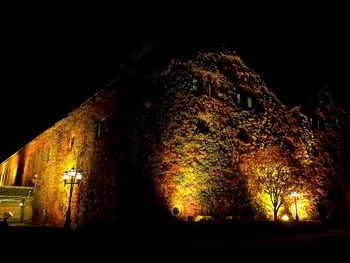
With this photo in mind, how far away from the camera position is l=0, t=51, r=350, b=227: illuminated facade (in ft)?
53.8

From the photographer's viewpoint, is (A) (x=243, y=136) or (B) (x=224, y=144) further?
(A) (x=243, y=136)

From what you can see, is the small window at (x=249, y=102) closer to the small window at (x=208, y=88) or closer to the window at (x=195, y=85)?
the small window at (x=208, y=88)

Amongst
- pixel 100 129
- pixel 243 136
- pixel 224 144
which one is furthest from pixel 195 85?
pixel 100 129

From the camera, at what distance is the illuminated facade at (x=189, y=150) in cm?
1639

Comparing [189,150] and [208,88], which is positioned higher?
[208,88]

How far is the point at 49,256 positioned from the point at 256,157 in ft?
54.8

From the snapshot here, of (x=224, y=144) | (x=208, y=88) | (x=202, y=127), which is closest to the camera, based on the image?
(x=202, y=127)

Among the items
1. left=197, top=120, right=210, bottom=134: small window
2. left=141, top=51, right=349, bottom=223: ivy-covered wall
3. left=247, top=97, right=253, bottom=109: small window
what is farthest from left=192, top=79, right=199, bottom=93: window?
left=247, top=97, right=253, bottom=109: small window

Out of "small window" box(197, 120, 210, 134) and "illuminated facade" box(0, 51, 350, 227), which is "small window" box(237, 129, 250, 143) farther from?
"small window" box(197, 120, 210, 134)

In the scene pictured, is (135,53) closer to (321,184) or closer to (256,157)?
(256,157)

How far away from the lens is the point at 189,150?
17.5 m

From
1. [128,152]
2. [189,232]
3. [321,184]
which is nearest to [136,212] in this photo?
[128,152]

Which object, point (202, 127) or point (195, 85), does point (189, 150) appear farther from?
point (195, 85)

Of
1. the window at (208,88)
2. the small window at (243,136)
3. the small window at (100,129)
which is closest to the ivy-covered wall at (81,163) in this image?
the small window at (100,129)
